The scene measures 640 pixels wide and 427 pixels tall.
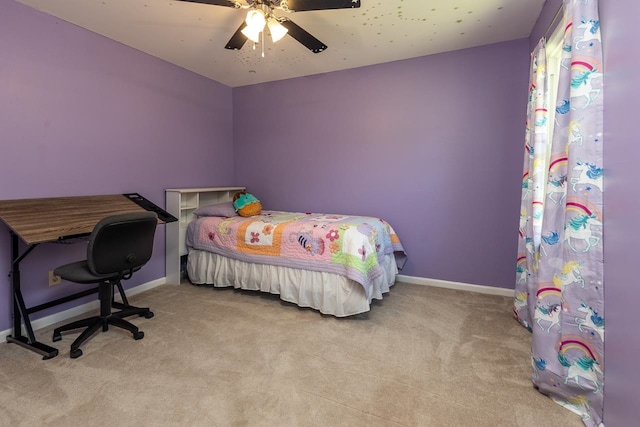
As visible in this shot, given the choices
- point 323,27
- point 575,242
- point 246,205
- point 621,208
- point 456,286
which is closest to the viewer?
point 621,208

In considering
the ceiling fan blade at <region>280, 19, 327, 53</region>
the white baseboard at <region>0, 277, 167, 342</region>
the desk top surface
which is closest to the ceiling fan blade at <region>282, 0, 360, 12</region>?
the ceiling fan blade at <region>280, 19, 327, 53</region>

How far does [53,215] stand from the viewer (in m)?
2.19

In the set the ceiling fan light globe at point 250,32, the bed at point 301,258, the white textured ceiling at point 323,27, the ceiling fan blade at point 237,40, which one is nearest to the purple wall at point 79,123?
the white textured ceiling at point 323,27

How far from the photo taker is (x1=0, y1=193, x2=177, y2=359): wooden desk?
1955 millimetres

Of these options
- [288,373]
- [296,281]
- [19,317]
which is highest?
[296,281]

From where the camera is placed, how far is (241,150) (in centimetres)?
436

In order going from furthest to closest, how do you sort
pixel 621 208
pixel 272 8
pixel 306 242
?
1. pixel 306 242
2. pixel 272 8
3. pixel 621 208

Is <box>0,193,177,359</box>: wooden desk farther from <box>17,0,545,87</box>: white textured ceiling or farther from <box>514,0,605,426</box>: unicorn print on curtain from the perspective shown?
<box>514,0,605,426</box>: unicorn print on curtain

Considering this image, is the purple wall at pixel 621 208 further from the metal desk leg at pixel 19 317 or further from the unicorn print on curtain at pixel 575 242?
the metal desk leg at pixel 19 317

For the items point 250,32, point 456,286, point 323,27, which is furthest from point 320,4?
point 456,286

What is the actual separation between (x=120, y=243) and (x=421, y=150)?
2.87 m

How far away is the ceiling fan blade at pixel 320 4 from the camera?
1.75 meters

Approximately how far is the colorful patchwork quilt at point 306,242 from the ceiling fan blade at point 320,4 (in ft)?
5.19

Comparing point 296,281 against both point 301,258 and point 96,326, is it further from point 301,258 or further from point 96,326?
point 96,326
